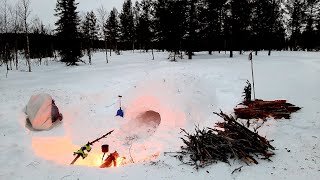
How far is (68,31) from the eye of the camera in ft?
99.0

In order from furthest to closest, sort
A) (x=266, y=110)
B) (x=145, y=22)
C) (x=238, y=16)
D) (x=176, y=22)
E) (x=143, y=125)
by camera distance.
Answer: (x=145, y=22) < (x=238, y=16) < (x=176, y=22) < (x=143, y=125) < (x=266, y=110)

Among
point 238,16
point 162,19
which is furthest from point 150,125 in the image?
point 238,16

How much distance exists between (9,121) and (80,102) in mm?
3456

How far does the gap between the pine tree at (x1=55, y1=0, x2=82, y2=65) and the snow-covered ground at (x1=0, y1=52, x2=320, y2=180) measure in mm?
14680

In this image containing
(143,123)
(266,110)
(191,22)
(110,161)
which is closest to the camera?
(110,161)

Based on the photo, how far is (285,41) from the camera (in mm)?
58094

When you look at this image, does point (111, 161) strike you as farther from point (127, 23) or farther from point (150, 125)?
point (127, 23)

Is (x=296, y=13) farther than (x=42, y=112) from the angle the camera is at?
Yes

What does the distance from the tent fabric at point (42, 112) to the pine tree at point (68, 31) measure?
1947cm

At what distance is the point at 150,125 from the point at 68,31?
2135 cm

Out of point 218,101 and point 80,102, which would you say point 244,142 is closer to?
point 218,101

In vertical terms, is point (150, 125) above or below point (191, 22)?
below

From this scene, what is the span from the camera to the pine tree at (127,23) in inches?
2229

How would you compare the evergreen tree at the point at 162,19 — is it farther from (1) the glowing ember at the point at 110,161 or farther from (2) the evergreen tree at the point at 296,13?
(1) the glowing ember at the point at 110,161
